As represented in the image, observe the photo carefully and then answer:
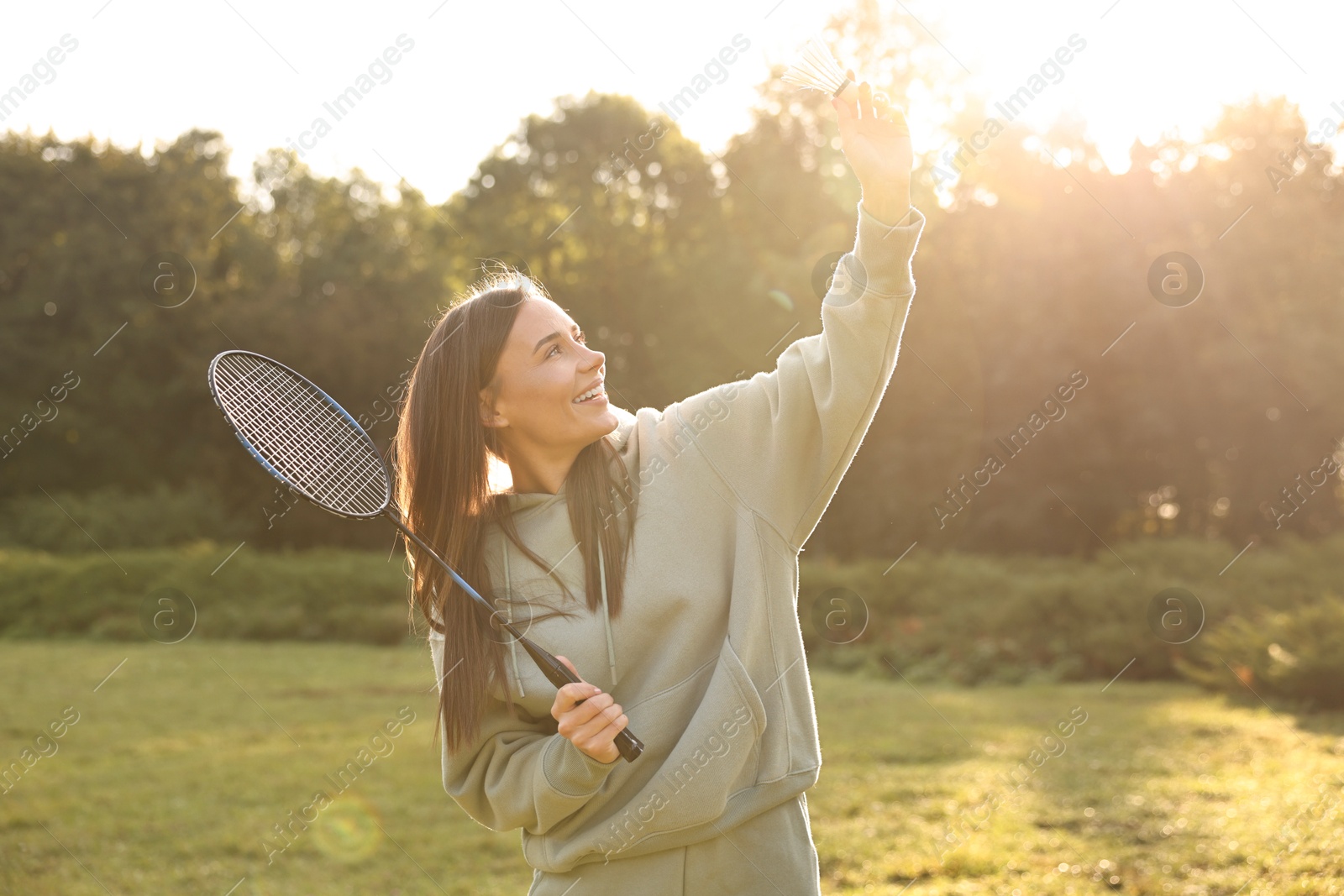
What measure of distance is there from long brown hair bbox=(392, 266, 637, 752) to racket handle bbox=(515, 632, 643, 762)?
0.12 m

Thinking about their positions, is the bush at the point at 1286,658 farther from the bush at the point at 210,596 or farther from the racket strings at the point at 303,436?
the bush at the point at 210,596

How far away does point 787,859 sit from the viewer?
2311 millimetres

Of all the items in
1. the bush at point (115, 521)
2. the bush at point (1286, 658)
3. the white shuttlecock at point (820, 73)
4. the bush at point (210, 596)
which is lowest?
the bush at point (115, 521)

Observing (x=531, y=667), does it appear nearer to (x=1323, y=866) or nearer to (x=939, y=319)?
(x=1323, y=866)

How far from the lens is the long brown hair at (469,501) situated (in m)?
2.40

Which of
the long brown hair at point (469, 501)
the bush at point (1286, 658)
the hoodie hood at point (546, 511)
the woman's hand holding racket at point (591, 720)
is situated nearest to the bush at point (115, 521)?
the bush at point (1286, 658)

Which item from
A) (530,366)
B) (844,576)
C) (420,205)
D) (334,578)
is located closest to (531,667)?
(530,366)

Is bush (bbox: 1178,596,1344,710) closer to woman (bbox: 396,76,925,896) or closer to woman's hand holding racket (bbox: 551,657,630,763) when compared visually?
woman (bbox: 396,76,925,896)

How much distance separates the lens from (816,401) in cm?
232

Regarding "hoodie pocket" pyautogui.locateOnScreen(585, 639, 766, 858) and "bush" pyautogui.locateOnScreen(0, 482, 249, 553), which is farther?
"bush" pyautogui.locateOnScreen(0, 482, 249, 553)

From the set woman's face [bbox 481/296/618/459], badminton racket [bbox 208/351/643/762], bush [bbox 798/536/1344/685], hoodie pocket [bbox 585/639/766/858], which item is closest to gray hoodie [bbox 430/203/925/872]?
hoodie pocket [bbox 585/639/766/858]

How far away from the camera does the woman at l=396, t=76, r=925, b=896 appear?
2230 mm

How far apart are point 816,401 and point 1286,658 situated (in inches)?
413

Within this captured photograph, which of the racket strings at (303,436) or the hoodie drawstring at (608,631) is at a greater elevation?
the hoodie drawstring at (608,631)
